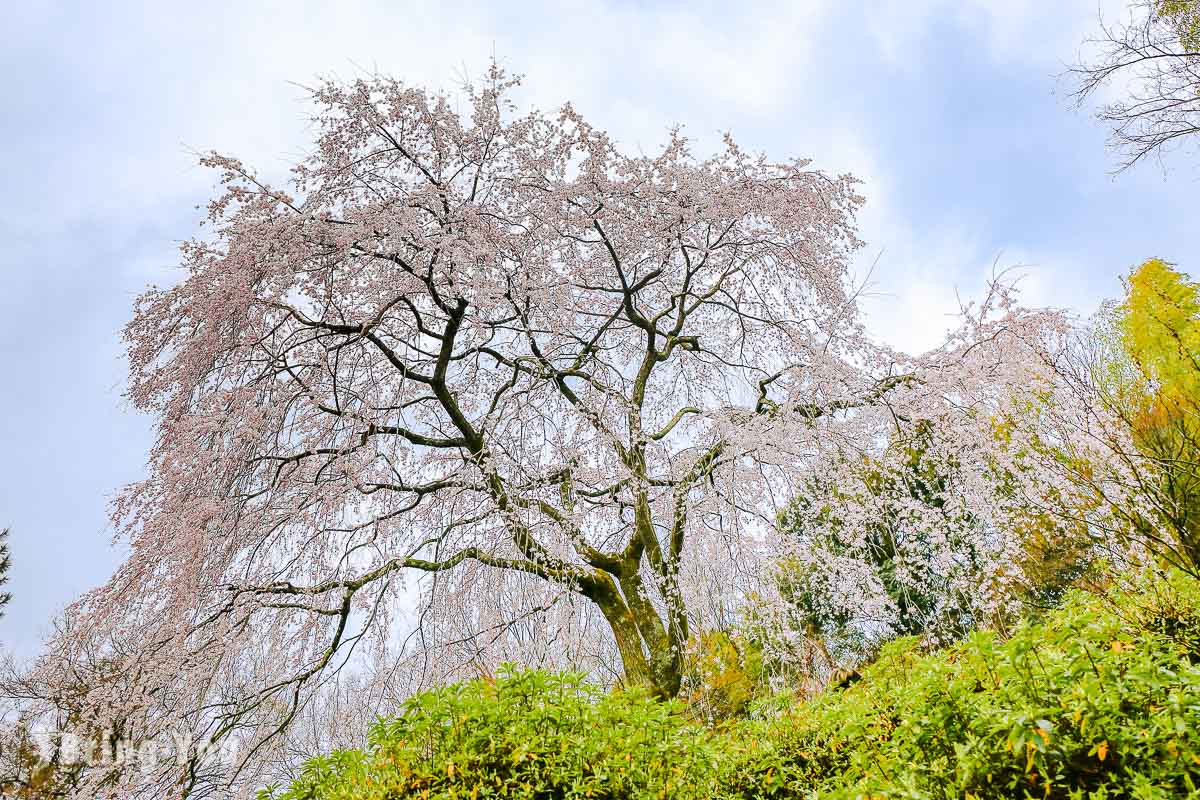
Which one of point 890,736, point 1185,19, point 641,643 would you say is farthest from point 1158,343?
point 890,736

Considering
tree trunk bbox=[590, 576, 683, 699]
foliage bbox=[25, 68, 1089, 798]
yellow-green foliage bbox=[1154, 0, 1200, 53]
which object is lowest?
tree trunk bbox=[590, 576, 683, 699]

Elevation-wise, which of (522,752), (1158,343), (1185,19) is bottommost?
(522,752)

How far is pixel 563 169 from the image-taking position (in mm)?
5941

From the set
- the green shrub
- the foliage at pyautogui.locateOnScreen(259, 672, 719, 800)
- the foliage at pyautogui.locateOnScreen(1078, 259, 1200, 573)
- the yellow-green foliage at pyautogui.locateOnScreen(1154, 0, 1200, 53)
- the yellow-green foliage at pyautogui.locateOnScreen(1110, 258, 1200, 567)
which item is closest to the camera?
the green shrub

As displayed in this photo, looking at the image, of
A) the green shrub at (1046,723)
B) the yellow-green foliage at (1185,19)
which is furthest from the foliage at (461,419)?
the yellow-green foliage at (1185,19)

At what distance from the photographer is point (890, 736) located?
2756 millimetres

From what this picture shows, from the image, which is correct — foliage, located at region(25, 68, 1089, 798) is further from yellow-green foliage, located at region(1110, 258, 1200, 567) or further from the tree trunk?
yellow-green foliage, located at region(1110, 258, 1200, 567)

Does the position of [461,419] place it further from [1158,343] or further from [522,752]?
[1158,343]

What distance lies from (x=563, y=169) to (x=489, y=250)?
69.3 inches

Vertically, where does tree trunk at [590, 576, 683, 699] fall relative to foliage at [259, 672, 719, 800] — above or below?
above

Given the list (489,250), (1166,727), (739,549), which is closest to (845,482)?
(739,549)

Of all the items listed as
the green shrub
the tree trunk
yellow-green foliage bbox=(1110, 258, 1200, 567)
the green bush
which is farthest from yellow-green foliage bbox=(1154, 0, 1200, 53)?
the tree trunk

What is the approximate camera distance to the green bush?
1.85 metres

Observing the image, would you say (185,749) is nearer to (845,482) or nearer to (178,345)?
(178,345)
